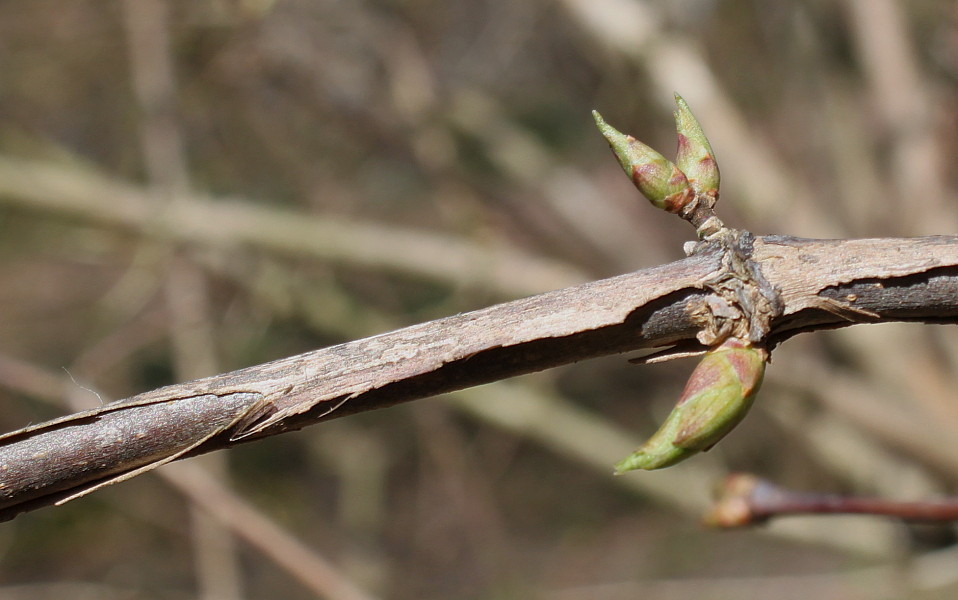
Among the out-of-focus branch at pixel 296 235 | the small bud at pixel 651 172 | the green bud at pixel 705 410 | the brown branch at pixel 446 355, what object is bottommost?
the green bud at pixel 705 410

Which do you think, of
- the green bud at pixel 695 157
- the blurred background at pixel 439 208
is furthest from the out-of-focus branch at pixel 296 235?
the green bud at pixel 695 157

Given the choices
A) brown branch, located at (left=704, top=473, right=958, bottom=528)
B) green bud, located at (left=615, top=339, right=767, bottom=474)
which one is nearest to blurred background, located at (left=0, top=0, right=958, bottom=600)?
brown branch, located at (left=704, top=473, right=958, bottom=528)

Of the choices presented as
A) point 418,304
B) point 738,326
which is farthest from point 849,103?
point 738,326

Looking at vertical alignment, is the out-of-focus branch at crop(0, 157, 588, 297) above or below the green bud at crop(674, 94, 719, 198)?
above

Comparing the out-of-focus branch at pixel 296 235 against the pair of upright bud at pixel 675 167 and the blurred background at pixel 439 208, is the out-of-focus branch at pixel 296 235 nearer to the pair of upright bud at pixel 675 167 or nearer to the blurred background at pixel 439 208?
the blurred background at pixel 439 208

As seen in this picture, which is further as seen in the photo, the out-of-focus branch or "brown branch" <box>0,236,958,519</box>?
the out-of-focus branch

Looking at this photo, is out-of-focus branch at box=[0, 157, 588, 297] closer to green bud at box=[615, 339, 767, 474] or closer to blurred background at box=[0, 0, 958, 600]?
blurred background at box=[0, 0, 958, 600]

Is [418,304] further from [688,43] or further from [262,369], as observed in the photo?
[262,369]

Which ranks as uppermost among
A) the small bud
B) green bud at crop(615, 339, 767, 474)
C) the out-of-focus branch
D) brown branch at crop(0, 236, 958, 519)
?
the out-of-focus branch
